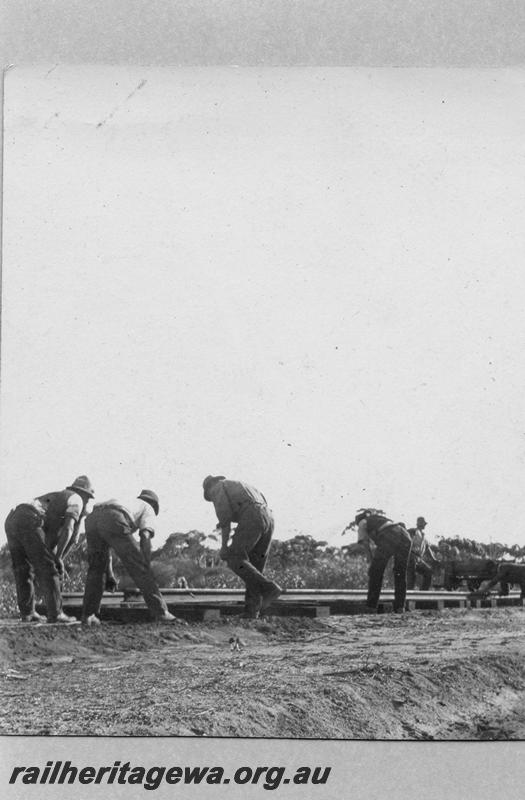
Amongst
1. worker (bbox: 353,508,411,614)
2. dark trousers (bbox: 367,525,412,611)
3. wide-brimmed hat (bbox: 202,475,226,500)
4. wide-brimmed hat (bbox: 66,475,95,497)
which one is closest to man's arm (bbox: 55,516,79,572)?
wide-brimmed hat (bbox: 66,475,95,497)

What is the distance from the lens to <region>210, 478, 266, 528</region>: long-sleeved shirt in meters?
7.48

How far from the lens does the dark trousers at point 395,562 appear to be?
7738 mm

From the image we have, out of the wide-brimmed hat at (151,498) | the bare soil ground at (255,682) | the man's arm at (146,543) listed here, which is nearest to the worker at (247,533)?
the bare soil ground at (255,682)

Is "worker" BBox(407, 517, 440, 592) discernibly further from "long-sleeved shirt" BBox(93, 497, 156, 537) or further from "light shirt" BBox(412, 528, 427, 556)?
"long-sleeved shirt" BBox(93, 497, 156, 537)

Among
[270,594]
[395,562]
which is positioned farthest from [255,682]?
[395,562]

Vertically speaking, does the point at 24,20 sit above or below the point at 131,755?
above

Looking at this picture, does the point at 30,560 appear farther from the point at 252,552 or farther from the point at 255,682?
the point at 255,682

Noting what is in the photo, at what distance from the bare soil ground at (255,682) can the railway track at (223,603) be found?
8 cm

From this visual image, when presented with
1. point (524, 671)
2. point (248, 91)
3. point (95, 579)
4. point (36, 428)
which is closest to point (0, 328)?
point (36, 428)

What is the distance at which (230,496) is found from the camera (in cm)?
749

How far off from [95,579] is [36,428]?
1089 mm

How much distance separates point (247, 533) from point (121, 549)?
85 centimetres

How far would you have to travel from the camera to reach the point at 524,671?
7.64 m

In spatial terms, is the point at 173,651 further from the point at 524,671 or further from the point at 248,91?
the point at 248,91
